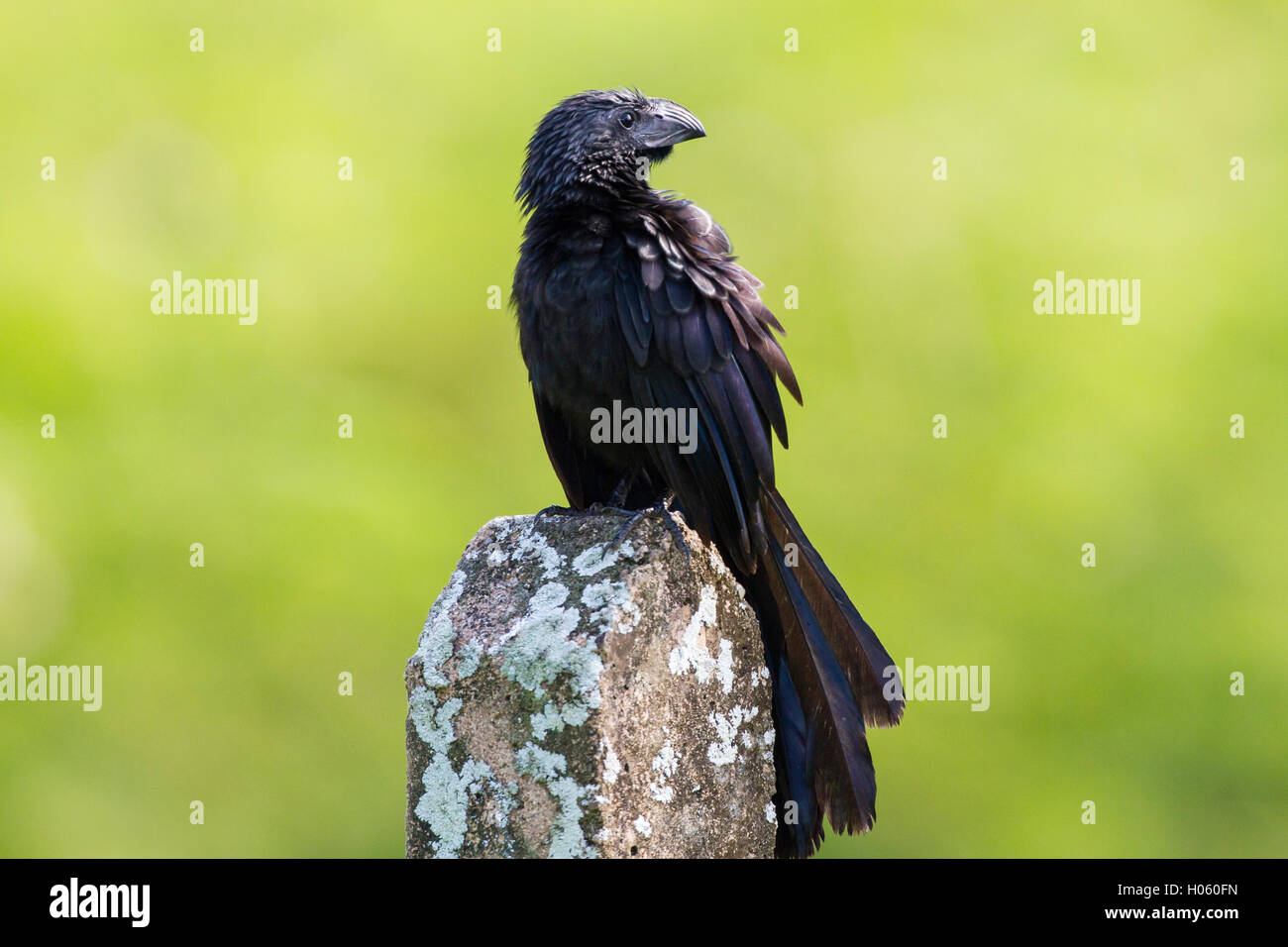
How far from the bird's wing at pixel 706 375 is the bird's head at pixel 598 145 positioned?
1.15ft

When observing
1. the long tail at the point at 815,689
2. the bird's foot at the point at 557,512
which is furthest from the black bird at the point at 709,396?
the bird's foot at the point at 557,512

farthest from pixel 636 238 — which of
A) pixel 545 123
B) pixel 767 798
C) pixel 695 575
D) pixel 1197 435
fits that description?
pixel 1197 435

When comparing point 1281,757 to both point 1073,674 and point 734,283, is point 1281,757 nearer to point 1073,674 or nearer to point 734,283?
point 1073,674

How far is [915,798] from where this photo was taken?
1093cm

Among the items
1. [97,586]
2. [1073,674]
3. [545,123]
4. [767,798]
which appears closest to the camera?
[767,798]

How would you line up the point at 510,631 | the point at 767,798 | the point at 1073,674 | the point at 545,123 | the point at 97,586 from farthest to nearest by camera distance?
the point at 1073,674 < the point at 97,586 < the point at 545,123 < the point at 767,798 < the point at 510,631

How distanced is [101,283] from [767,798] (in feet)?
29.3

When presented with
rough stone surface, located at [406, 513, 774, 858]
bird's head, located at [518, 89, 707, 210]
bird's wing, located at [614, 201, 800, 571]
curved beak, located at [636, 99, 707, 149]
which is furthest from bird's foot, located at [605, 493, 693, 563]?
curved beak, located at [636, 99, 707, 149]

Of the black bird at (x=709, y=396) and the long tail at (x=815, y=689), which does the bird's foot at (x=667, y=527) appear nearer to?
the black bird at (x=709, y=396)

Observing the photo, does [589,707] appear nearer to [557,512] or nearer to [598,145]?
[557,512]

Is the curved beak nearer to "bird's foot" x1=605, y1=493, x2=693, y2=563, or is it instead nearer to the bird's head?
the bird's head

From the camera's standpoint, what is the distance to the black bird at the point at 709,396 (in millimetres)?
3752

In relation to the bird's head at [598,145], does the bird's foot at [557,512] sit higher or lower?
lower

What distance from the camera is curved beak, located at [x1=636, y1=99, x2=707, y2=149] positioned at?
4.42 meters
